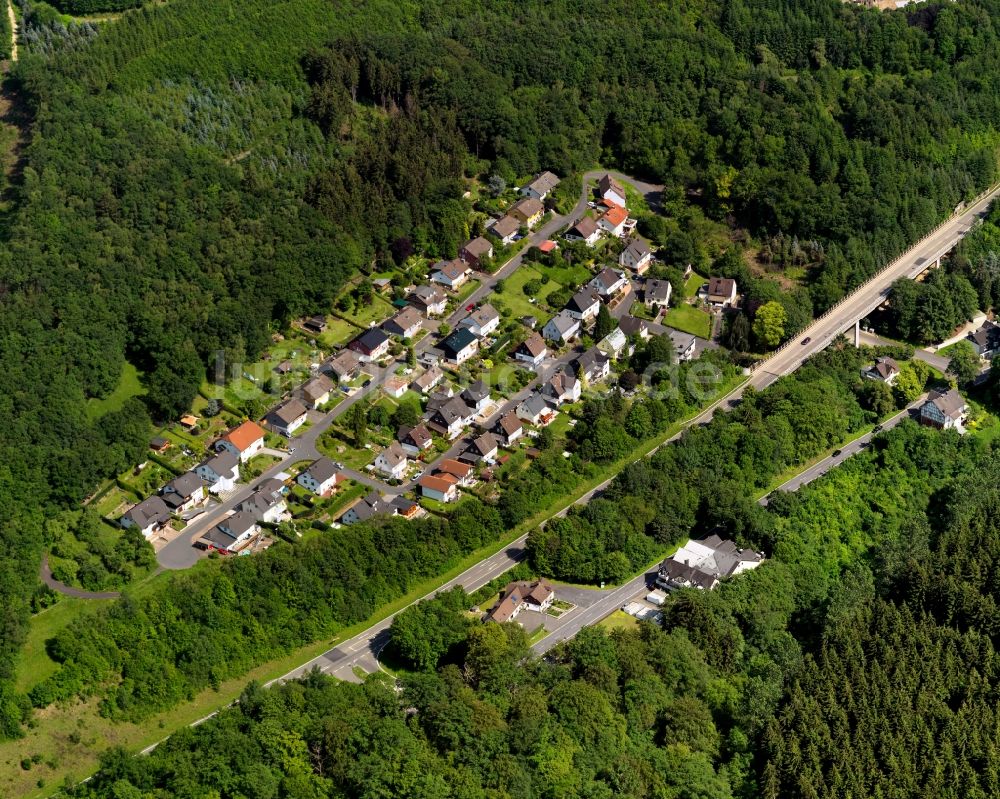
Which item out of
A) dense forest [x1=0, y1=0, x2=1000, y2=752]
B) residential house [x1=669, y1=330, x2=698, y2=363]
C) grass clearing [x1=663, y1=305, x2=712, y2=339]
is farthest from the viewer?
grass clearing [x1=663, y1=305, x2=712, y2=339]

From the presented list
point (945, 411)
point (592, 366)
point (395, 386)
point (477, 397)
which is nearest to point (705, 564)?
point (592, 366)

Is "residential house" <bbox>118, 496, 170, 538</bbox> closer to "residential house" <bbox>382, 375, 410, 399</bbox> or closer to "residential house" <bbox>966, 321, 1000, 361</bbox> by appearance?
"residential house" <bbox>382, 375, 410, 399</bbox>

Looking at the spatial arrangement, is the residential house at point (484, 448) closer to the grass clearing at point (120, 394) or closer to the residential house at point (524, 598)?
the residential house at point (524, 598)

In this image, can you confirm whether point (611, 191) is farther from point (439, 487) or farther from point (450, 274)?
point (439, 487)

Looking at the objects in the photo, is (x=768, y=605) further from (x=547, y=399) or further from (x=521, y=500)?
(x=547, y=399)

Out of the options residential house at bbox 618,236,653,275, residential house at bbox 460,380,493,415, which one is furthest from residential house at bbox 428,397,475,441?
residential house at bbox 618,236,653,275

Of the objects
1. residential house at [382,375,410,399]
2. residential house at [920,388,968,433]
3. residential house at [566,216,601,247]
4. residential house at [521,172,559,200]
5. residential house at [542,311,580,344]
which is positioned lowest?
residential house at [920,388,968,433]
